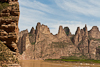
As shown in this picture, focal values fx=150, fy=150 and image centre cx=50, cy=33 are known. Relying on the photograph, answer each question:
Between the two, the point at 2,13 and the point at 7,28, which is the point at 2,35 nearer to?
the point at 7,28

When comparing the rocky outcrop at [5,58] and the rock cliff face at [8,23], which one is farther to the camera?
the rock cliff face at [8,23]

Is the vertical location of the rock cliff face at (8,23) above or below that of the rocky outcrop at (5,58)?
above

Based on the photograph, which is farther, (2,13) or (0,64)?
(2,13)

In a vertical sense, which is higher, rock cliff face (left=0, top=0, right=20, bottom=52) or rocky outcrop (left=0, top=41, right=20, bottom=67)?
rock cliff face (left=0, top=0, right=20, bottom=52)

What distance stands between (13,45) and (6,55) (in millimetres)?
2590

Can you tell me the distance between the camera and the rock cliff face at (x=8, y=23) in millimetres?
19516

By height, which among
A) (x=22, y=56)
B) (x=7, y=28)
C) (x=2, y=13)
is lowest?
(x=22, y=56)

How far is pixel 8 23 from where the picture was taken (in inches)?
781

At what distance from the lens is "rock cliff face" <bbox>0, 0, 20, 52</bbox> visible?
19516mm

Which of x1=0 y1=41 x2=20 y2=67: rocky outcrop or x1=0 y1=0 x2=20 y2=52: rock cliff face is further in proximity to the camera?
x1=0 y1=0 x2=20 y2=52: rock cliff face

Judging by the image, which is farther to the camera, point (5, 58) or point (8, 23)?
point (8, 23)

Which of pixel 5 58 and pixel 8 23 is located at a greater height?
pixel 8 23

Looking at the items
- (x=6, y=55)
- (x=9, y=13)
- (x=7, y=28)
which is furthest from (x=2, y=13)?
(x=6, y=55)

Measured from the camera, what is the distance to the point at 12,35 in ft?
64.5
